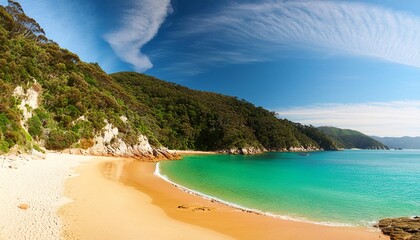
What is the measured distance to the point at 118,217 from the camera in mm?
10867

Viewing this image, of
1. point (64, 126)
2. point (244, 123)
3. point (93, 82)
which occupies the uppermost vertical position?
point (244, 123)

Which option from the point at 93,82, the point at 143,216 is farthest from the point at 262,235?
the point at 93,82

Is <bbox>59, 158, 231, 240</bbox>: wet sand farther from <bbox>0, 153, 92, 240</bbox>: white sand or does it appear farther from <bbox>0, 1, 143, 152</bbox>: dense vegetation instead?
<bbox>0, 1, 143, 152</bbox>: dense vegetation

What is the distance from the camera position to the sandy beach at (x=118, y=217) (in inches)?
344

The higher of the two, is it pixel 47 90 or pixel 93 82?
pixel 93 82

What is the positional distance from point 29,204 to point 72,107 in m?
36.4

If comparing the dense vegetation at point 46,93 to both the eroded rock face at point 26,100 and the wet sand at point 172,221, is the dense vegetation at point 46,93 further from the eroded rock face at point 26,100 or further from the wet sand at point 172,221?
the wet sand at point 172,221

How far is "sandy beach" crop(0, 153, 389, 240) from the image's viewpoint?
874 centimetres

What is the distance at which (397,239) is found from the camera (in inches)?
410

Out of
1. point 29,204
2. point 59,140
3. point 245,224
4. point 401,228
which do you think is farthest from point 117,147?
point 401,228

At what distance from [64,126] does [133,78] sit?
85.3 meters

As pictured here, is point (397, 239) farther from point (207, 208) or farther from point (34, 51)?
point (34, 51)

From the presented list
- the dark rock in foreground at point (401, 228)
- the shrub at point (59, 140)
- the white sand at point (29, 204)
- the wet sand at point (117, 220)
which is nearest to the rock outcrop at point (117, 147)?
the shrub at point (59, 140)

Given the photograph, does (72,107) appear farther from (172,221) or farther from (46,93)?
(172,221)
